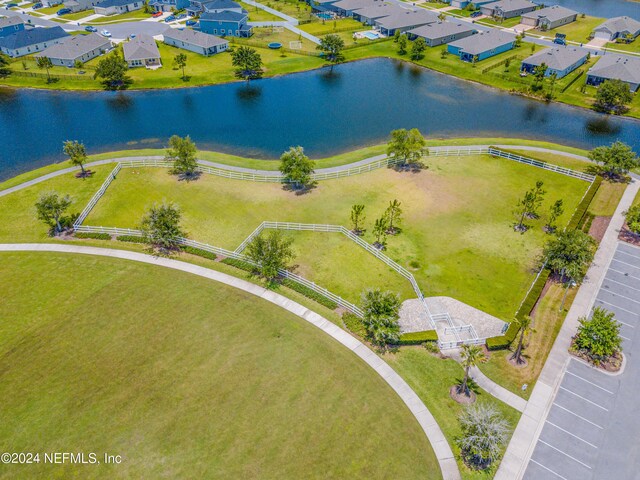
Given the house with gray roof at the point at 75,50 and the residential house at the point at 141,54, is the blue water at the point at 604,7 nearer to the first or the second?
the residential house at the point at 141,54

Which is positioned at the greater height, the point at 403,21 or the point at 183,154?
the point at 403,21

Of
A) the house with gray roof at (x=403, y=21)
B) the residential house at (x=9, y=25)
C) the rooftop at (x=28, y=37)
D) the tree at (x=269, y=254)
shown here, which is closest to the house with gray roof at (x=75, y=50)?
the rooftop at (x=28, y=37)

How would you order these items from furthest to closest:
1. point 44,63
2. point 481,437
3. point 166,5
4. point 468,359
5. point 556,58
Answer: point 166,5 < point 44,63 < point 556,58 < point 468,359 < point 481,437

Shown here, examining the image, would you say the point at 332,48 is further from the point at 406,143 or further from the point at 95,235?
the point at 95,235

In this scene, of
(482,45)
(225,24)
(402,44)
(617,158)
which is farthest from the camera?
(225,24)

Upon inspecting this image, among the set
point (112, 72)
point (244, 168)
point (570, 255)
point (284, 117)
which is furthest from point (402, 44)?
point (570, 255)

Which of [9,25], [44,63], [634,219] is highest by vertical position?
[9,25]

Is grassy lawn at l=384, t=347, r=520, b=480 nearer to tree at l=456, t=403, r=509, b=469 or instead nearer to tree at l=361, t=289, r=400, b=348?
tree at l=456, t=403, r=509, b=469
